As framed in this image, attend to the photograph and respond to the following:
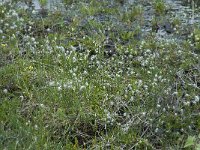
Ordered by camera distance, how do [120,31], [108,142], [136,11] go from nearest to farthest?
[108,142] < [120,31] < [136,11]

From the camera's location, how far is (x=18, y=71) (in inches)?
214

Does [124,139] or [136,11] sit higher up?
[136,11]

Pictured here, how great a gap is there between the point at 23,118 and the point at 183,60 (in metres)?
2.38

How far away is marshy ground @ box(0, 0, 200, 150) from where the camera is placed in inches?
177

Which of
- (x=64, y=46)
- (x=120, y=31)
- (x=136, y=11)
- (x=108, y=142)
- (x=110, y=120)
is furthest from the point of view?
(x=136, y=11)

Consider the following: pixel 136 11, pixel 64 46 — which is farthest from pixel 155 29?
pixel 64 46

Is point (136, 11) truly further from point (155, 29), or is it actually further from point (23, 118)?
point (23, 118)

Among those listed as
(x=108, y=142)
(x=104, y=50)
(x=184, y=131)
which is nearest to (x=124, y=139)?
(x=108, y=142)

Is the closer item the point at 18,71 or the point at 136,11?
the point at 18,71

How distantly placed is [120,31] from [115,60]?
41.4 inches

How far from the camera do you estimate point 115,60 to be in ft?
19.5

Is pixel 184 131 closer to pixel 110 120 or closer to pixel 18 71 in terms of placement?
pixel 110 120

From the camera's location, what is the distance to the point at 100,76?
5477 mm

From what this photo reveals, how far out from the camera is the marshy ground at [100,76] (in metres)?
4.48
